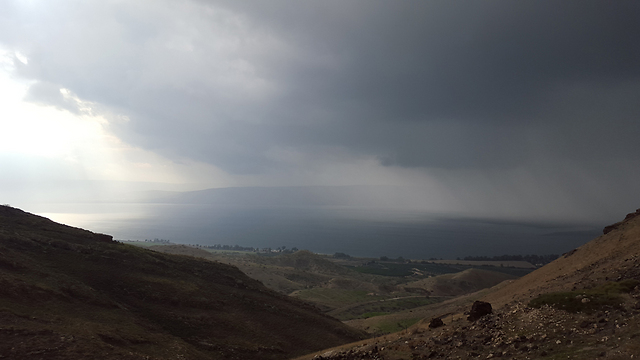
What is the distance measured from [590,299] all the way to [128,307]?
99.8ft

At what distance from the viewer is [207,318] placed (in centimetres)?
2741

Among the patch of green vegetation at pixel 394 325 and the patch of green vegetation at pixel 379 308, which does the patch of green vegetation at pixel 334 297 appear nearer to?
the patch of green vegetation at pixel 379 308

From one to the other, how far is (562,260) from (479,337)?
95.5 feet

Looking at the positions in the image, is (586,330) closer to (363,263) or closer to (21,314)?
(21,314)

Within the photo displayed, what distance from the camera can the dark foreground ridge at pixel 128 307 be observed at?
1846 centimetres

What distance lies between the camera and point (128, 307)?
25.8 m

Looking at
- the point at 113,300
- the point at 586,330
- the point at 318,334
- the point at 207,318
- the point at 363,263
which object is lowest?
the point at 363,263

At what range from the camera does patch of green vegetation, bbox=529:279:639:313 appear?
1447 centimetres

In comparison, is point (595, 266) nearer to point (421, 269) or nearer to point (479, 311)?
point (479, 311)

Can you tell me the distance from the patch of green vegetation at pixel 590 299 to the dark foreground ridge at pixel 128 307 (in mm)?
19071

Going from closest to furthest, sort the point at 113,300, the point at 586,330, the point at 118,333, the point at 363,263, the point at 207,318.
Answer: the point at 586,330 → the point at 118,333 → the point at 113,300 → the point at 207,318 → the point at 363,263

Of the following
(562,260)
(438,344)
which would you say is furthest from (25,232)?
(562,260)

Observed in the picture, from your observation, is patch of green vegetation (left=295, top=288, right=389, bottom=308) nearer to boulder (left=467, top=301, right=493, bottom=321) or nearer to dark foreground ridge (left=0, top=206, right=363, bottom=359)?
dark foreground ridge (left=0, top=206, right=363, bottom=359)

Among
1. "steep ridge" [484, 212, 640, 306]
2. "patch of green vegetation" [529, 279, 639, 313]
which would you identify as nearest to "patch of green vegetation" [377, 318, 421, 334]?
"steep ridge" [484, 212, 640, 306]
